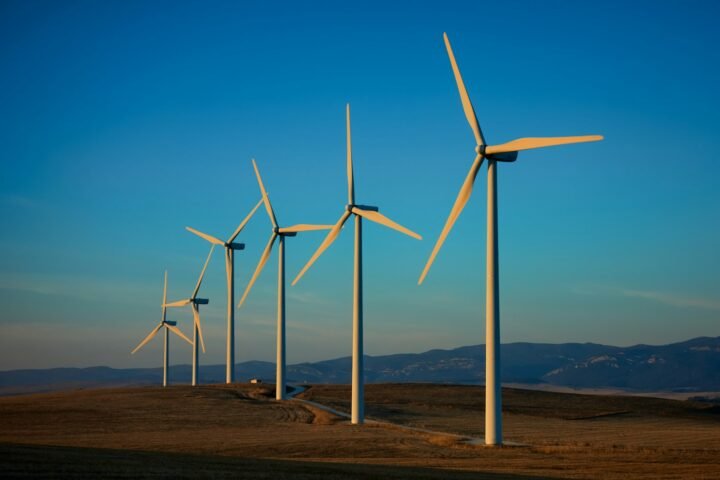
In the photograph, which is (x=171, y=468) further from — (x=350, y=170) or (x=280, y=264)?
(x=280, y=264)

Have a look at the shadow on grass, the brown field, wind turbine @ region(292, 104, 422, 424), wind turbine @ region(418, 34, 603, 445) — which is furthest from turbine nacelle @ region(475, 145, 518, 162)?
the shadow on grass

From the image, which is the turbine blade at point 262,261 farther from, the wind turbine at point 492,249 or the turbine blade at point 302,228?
the wind turbine at point 492,249

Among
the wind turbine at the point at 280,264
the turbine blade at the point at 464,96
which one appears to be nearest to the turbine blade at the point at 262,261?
the wind turbine at the point at 280,264

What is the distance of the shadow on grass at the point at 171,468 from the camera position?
1247 inches

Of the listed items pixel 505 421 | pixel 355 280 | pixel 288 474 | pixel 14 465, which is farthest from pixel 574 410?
pixel 14 465

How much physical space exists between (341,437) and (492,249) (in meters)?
17.4

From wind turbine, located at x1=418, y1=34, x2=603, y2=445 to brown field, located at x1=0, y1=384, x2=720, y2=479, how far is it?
2483 millimetres

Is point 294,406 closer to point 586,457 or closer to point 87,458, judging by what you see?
point 586,457

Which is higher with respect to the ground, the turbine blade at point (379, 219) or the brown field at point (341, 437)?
the turbine blade at point (379, 219)

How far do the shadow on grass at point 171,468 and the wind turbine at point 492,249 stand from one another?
14.4 metres

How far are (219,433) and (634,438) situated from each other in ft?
104

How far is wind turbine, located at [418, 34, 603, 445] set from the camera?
54.6 m

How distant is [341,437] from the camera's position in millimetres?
60625

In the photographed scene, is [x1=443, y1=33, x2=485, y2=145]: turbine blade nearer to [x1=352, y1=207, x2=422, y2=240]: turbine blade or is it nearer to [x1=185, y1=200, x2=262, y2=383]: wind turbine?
[x1=352, y1=207, x2=422, y2=240]: turbine blade
